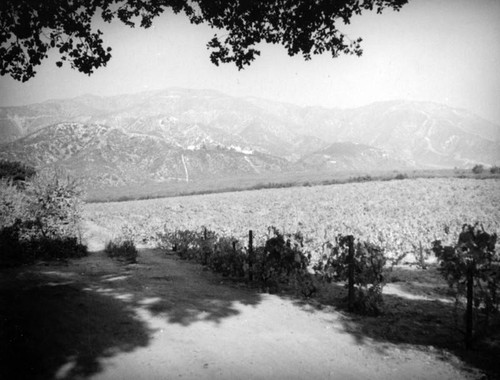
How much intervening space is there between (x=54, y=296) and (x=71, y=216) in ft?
32.8

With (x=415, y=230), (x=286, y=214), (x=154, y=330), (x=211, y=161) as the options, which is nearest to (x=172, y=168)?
(x=211, y=161)

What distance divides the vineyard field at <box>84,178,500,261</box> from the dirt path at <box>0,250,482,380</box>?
4.61m

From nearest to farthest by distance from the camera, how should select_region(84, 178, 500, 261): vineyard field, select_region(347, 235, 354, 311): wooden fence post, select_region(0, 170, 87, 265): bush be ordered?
select_region(347, 235, 354, 311): wooden fence post
select_region(0, 170, 87, 265): bush
select_region(84, 178, 500, 261): vineyard field

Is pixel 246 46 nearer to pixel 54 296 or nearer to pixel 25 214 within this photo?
pixel 54 296

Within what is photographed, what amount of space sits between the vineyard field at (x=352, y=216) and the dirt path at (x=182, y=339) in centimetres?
461

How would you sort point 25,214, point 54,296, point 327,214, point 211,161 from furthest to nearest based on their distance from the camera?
point 211,161
point 327,214
point 25,214
point 54,296

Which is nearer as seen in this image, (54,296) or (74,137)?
(54,296)

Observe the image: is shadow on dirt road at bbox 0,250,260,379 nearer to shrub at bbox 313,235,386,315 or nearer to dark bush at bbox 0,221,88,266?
dark bush at bbox 0,221,88,266

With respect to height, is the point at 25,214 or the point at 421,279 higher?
the point at 25,214

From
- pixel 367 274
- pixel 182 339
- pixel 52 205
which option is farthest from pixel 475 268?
pixel 52 205

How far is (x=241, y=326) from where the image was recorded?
20.8 feet

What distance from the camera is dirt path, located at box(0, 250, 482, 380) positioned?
473cm

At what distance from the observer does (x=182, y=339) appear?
5.66 meters

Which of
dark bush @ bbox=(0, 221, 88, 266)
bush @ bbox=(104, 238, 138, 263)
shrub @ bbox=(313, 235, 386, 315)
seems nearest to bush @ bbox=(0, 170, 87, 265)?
dark bush @ bbox=(0, 221, 88, 266)
